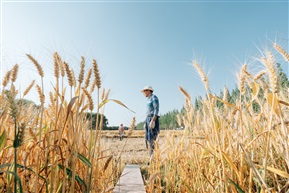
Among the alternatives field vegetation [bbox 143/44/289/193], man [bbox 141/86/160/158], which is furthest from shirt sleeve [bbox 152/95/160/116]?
field vegetation [bbox 143/44/289/193]

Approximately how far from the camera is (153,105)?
4.66 m

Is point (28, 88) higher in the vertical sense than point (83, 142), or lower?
higher

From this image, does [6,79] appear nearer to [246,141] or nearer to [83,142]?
[83,142]

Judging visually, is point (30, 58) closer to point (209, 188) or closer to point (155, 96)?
point (209, 188)

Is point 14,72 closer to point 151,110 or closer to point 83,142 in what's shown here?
point 83,142

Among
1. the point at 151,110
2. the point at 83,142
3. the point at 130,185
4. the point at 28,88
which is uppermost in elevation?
the point at 151,110

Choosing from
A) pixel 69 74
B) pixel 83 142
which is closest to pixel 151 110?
pixel 83 142

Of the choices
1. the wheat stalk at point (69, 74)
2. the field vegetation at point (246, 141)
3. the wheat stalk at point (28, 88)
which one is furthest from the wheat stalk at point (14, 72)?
the field vegetation at point (246, 141)

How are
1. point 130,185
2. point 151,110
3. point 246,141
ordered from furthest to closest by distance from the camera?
point 151,110 < point 130,185 < point 246,141

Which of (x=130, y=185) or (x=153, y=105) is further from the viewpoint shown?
(x=153, y=105)

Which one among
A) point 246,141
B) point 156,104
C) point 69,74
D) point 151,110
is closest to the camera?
point 69,74

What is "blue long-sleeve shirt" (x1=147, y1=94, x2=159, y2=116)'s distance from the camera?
4575 mm

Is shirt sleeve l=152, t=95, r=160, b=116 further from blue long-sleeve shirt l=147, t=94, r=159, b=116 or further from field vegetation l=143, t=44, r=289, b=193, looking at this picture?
field vegetation l=143, t=44, r=289, b=193

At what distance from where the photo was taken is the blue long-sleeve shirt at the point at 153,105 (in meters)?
4.57
